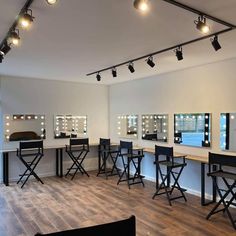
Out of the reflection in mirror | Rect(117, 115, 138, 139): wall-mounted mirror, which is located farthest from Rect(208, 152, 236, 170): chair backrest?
Rect(117, 115, 138, 139): wall-mounted mirror

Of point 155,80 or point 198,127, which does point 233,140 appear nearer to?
point 198,127

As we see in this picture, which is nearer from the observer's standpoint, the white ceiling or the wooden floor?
the white ceiling

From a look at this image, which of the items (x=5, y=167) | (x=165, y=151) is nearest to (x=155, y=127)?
(x=165, y=151)

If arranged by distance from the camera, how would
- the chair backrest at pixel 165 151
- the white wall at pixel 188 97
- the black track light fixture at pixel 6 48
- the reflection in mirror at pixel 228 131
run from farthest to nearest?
the chair backrest at pixel 165 151, the white wall at pixel 188 97, the reflection in mirror at pixel 228 131, the black track light fixture at pixel 6 48

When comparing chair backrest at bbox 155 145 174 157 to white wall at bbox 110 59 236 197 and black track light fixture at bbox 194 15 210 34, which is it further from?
black track light fixture at bbox 194 15 210 34

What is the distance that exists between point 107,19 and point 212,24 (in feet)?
3.58

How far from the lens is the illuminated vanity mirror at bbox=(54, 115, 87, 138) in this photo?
6.37 metres

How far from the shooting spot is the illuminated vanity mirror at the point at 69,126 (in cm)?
637

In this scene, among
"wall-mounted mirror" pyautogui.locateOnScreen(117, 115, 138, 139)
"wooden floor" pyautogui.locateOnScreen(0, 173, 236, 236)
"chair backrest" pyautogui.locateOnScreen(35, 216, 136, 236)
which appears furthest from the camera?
"wall-mounted mirror" pyautogui.locateOnScreen(117, 115, 138, 139)

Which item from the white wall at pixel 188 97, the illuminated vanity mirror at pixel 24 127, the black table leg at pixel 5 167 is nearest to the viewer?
the white wall at pixel 188 97

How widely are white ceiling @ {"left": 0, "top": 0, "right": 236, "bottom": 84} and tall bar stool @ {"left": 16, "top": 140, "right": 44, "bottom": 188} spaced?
63.5 inches

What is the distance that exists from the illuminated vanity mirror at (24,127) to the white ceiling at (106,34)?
1.40m

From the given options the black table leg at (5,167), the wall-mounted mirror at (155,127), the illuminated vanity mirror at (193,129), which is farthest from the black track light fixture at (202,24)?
the black table leg at (5,167)

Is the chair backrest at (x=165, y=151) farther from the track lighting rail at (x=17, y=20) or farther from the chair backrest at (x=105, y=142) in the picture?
the track lighting rail at (x=17, y=20)
